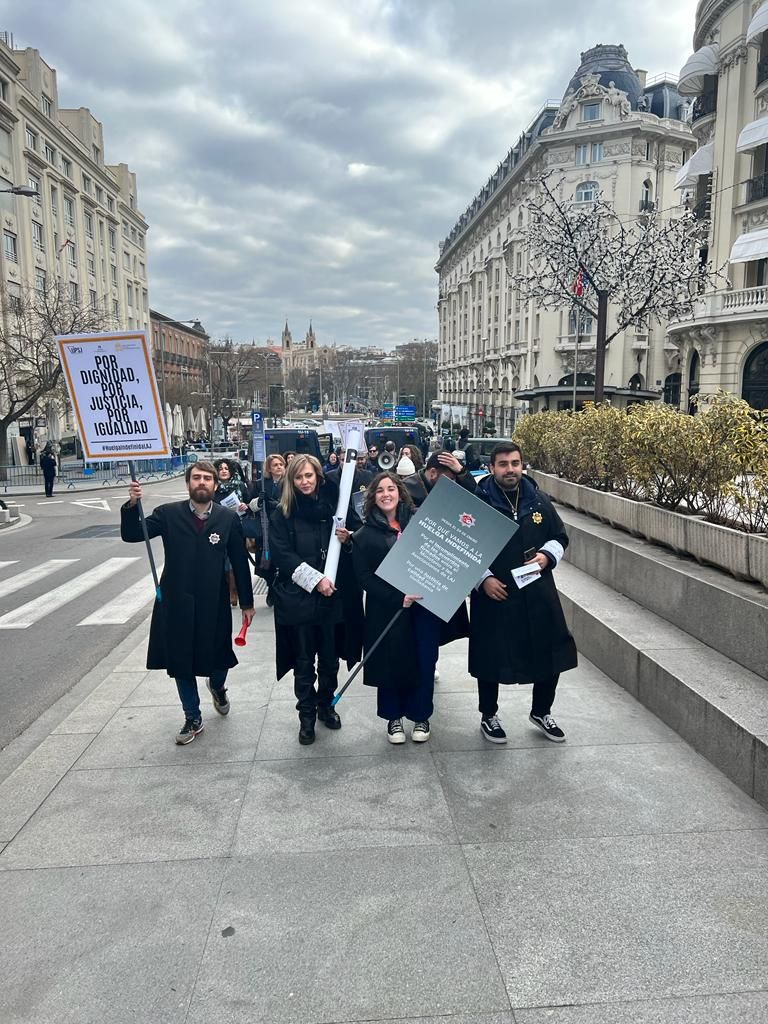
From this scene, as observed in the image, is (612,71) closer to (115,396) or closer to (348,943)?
(115,396)

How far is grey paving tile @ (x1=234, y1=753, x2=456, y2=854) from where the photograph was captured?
3.78 meters

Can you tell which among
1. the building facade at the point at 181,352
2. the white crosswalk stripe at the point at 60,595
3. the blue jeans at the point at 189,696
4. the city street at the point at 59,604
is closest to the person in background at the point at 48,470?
the city street at the point at 59,604

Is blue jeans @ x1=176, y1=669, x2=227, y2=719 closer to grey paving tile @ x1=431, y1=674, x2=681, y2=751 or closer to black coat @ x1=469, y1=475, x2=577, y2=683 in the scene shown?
grey paving tile @ x1=431, y1=674, x2=681, y2=751

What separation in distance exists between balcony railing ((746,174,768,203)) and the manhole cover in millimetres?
28670

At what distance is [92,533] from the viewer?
685 inches

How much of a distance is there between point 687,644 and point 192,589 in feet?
12.8

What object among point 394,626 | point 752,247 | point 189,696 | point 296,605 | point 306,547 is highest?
point 752,247

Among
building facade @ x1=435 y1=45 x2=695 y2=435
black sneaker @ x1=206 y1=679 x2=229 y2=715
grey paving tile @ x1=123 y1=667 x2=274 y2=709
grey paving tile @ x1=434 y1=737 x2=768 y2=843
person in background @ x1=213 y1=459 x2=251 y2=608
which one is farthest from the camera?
building facade @ x1=435 y1=45 x2=695 y2=435

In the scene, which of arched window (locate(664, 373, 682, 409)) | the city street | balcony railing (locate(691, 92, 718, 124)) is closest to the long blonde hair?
the city street

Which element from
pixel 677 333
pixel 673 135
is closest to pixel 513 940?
pixel 677 333

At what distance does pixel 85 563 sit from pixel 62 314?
2573cm

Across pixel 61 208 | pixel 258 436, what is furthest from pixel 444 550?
pixel 61 208

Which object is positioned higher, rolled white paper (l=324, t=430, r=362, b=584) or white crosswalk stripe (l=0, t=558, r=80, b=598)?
rolled white paper (l=324, t=430, r=362, b=584)

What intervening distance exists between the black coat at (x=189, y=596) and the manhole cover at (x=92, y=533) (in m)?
12.6
